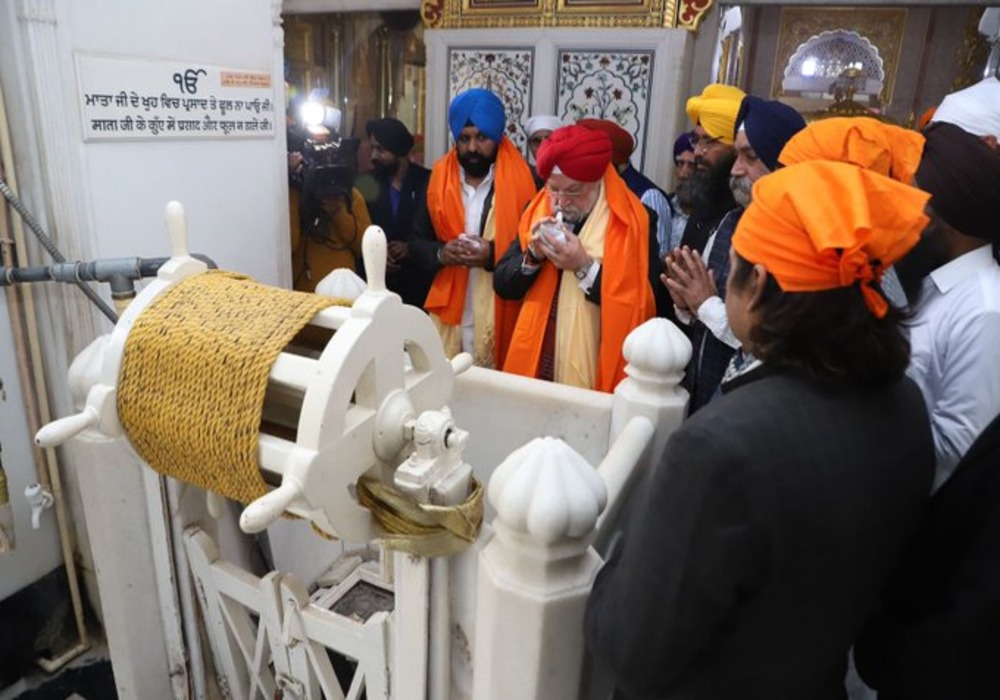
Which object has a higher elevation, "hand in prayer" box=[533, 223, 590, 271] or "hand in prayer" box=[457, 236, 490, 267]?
"hand in prayer" box=[533, 223, 590, 271]

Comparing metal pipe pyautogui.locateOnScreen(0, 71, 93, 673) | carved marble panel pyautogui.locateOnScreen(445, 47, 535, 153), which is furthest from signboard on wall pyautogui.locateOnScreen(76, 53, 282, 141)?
carved marble panel pyautogui.locateOnScreen(445, 47, 535, 153)

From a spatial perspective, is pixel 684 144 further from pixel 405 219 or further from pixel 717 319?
pixel 717 319

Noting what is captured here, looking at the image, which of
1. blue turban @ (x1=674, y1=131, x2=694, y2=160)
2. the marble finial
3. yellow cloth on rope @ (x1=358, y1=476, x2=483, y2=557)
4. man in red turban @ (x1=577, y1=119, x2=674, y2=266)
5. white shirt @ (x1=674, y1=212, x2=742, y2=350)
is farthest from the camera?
blue turban @ (x1=674, y1=131, x2=694, y2=160)

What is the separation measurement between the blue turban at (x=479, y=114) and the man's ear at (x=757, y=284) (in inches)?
77.0

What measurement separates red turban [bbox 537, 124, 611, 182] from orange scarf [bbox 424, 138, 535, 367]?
460 millimetres

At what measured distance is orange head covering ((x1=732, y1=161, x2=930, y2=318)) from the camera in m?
0.73

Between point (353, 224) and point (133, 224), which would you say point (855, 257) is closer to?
point (133, 224)

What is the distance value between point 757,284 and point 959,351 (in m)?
0.67

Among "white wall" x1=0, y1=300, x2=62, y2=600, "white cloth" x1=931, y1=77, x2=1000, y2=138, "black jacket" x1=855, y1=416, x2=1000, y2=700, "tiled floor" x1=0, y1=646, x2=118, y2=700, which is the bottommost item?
"tiled floor" x1=0, y1=646, x2=118, y2=700

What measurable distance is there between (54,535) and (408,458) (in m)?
1.49

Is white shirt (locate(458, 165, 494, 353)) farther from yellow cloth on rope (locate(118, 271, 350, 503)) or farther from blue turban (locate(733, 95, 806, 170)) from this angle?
yellow cloth on rope (locate(118, 271, 350, 503))

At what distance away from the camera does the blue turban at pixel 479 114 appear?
102 inches

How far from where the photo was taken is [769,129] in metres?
1.80

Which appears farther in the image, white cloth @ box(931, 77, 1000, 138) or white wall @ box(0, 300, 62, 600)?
white cloth @ box(931, 77, 1000, 138)
